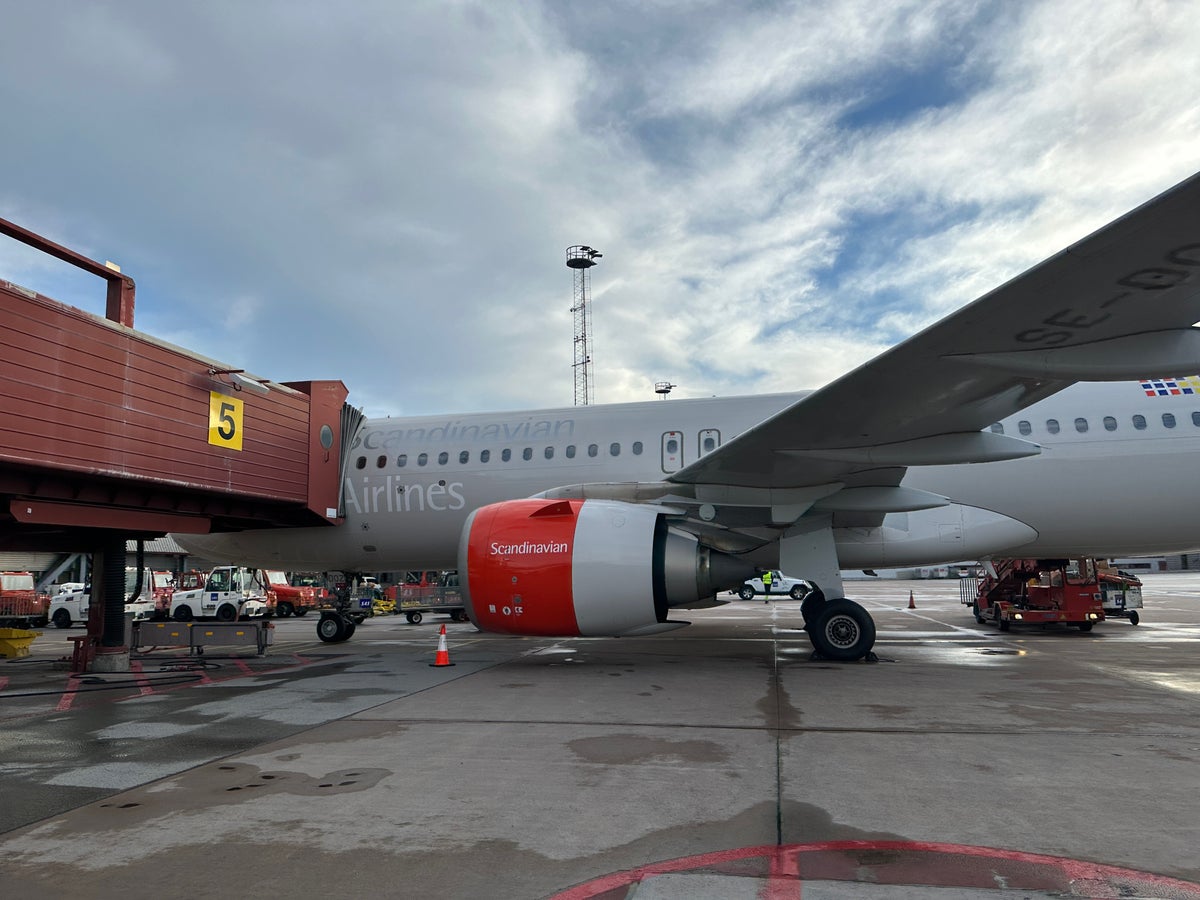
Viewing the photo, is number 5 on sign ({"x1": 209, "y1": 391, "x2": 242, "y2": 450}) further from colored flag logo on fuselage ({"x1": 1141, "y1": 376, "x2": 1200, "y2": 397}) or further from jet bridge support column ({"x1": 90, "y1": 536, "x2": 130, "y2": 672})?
colored flag logo on fuselage ({"x1": 1141, "y1": 376, "x2": 1200, "y2": 397})

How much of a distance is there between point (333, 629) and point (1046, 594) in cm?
1408

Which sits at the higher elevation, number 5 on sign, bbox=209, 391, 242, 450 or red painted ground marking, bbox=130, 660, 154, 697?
number 5 on sign, bbox=209, 391, 242, 450

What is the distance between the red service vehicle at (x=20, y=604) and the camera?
80.0ft

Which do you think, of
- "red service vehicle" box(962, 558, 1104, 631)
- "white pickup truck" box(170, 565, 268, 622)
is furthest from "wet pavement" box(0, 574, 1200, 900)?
"white pickup truck" box(170, 565, 268, 622)

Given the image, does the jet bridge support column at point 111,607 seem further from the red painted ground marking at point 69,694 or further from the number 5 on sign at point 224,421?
the number 5 on sign at point 224,421

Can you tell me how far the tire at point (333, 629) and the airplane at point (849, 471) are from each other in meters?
1.64

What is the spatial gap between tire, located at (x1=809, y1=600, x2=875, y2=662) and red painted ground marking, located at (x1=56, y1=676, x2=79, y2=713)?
8.02m

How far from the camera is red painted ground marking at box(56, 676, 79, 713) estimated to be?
724 centimetres

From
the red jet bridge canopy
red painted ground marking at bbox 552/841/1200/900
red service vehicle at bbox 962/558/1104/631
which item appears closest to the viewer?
red painted ground marking at bbox 552/841/1200/900

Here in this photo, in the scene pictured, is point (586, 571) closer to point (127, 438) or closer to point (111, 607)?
point (127, 438)

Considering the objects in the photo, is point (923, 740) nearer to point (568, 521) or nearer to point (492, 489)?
A: point (568, 521)

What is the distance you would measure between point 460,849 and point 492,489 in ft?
28.7

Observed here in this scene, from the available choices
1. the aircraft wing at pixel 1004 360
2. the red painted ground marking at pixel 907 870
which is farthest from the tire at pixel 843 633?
the red painted ground marking at pixel 907 870

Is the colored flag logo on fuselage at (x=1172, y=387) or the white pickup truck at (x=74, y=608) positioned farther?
the white pickup truck at (x=74, y=608)
